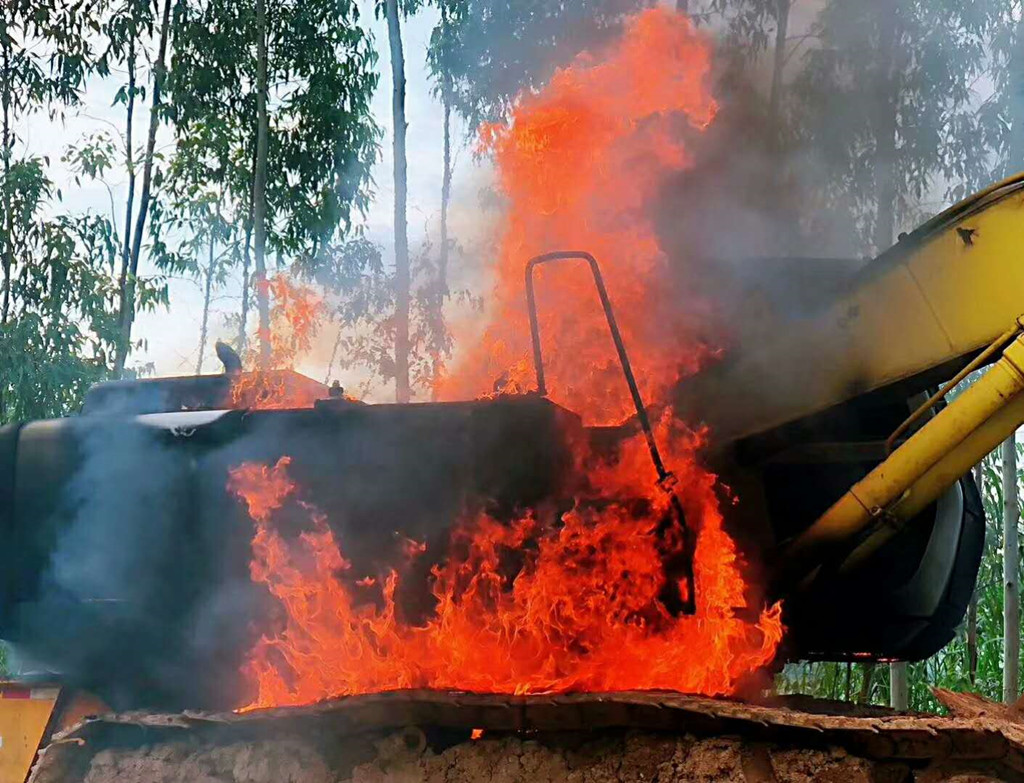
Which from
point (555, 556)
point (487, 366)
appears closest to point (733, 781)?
point (555, 556)

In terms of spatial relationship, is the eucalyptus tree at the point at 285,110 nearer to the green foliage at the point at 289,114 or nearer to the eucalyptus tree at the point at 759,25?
the green foliage at the point at 289,114

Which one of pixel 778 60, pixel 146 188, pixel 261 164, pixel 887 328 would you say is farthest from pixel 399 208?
pixel 887 328

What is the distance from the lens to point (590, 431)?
5012 millimetres

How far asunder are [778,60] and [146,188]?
1412 centimetres

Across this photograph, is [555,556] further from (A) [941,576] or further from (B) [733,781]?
(A) [941,576]

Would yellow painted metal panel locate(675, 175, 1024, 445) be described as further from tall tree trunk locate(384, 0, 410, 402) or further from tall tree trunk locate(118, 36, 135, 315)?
Answer: tall tree trunk locate(118, 36, 135, 315)

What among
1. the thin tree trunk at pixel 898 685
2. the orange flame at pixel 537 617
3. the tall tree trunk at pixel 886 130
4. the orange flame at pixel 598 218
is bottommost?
the thin tree trunk at pixel 898 685

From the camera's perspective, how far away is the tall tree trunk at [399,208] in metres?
19.2

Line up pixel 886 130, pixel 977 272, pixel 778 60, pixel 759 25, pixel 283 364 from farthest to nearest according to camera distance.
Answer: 1. pixel 886 130
2. pixel 759 25
3. pixel 778 60
4. pixel 283 364
5. pixel 977 272

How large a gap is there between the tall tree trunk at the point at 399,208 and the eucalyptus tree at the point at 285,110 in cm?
162

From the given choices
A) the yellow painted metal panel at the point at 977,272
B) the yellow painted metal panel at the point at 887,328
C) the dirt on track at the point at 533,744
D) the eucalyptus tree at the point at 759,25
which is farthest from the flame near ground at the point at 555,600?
the eucalyptus tree at the point at 759,25

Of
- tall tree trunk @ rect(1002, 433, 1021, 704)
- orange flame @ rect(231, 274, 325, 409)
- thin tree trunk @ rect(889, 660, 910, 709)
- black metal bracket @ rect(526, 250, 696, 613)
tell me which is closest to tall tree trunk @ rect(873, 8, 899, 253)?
tall tree trunk @ rect(1002, 433, 1021, 704)

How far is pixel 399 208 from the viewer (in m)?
19.9

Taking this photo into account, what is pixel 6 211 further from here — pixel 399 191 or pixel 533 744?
pixel 533 744
